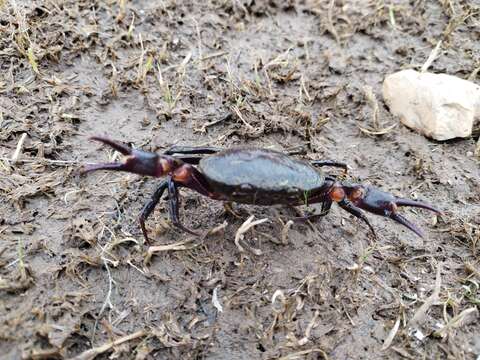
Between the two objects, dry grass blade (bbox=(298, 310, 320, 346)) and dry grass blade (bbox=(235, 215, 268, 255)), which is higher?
dry grass blade (bbox=(235, 215, 268, 255))

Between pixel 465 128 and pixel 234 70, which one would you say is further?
pixel 234 70

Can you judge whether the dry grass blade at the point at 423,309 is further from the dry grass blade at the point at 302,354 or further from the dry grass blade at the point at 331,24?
the dry grass blade at the point at 331,24

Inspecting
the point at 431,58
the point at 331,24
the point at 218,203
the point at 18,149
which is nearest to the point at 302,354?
the point at 218,203

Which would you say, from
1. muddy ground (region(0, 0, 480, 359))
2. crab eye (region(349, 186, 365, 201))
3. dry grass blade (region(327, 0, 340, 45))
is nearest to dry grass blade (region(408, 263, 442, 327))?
muddy ground (region(0, 0, 480, 359))

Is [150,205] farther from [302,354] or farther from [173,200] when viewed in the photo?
[302,354]

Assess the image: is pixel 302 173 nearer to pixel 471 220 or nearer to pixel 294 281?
pixel 294 281

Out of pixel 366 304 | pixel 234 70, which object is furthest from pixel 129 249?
pixel 234 70

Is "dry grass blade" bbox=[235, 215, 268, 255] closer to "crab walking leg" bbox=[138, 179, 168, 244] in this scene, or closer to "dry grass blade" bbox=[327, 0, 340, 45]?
"crab walking leg" bbox=[138, 179, 168, 244]
